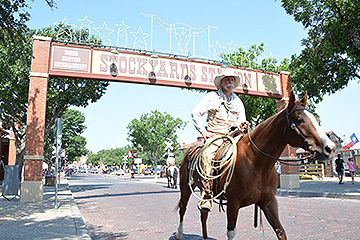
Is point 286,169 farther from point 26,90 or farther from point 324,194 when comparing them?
point 26,90

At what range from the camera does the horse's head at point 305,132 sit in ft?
9.52

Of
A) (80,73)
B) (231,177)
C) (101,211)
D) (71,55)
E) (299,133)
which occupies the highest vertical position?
(71,55)

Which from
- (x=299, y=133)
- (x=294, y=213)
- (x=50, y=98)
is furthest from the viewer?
(x=50, y=98)

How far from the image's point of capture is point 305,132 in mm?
3086

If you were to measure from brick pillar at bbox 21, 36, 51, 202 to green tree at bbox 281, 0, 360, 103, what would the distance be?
43.2 ft

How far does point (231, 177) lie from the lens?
12.1ft

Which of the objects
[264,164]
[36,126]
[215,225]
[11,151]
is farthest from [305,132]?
[11,151]

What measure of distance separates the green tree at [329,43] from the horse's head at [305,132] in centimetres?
1207

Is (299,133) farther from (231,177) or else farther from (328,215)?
(328,215)

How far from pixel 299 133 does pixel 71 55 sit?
40.1 ft

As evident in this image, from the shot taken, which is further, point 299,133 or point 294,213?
point 294,213

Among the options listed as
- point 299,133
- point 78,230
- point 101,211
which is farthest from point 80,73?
point 299,133

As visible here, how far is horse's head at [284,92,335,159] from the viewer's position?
290cm

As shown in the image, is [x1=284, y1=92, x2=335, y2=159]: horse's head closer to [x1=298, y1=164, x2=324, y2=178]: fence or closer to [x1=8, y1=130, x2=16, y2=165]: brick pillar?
[x1=298, y1=164, x2=324, y2=178]: fence
